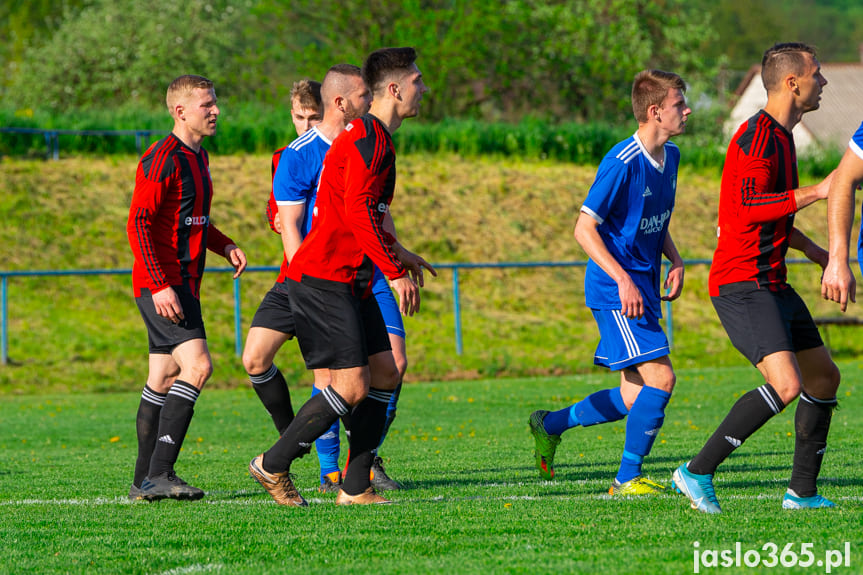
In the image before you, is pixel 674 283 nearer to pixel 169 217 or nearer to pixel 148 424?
pixel 169 217

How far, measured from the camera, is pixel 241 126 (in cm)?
3131

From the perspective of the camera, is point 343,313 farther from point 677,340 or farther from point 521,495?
point 677,340

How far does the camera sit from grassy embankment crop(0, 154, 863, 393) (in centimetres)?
1936

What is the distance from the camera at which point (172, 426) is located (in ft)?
20.6

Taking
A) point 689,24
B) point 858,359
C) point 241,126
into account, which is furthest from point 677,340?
point 689,24

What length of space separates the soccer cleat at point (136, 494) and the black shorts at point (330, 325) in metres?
1.41

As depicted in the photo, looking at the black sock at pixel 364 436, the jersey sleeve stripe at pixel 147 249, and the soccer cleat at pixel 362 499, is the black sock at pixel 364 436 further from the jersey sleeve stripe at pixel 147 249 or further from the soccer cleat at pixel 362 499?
the jersey sleeve stripe at pixel 147 249

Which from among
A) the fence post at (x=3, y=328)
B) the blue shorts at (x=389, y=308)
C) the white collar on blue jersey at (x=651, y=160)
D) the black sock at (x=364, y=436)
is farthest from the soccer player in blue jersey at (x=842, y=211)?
the fence post at (x=3, y=328)

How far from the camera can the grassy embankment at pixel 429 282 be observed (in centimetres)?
1936

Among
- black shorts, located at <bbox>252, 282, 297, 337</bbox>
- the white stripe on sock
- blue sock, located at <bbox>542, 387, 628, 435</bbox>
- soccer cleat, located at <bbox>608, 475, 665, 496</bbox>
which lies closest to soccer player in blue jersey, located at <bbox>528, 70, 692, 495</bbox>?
soccer cleat, located at <bbox>608, 475, 665, 496</bbox>

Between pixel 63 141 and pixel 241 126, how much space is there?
4.72 metres

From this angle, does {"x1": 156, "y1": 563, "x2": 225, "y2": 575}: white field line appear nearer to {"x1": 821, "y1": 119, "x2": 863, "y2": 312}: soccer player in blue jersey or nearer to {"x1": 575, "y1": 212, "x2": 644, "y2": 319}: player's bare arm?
{"x1": 575, "y1": 212, "x2": 644, "y2": 319}: player's bare arm

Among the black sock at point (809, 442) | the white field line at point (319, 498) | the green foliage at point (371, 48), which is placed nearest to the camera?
the black sock at point (809, 442)

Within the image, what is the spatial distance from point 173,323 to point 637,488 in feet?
8.95
